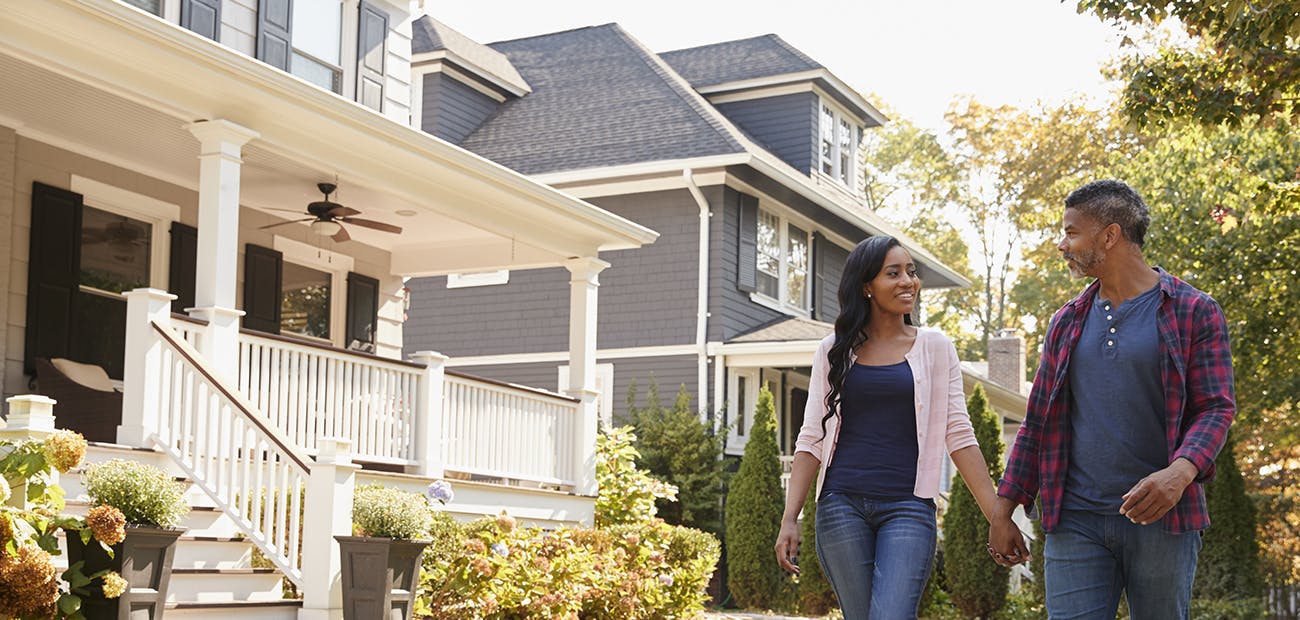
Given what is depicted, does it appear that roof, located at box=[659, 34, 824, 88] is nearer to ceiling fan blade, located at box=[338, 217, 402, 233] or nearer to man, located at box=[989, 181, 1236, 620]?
ceiling fan blade, located at box=[338, 217, 402, 233]

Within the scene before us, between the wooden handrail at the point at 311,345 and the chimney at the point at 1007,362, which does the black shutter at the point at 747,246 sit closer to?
the wooden handrail at the point at 311,345

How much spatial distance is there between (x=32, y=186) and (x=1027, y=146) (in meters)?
27.4

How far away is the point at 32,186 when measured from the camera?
11367 millimetres

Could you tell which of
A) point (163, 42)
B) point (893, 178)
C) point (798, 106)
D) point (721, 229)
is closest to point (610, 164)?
point (721, 229)

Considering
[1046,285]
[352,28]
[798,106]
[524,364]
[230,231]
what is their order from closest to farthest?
[230,231], [352,28], [524,364], [798,106], [1046,285]

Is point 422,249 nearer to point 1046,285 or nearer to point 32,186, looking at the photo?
point 32,186

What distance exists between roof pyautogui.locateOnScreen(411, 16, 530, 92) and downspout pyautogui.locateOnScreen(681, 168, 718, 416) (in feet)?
14.2

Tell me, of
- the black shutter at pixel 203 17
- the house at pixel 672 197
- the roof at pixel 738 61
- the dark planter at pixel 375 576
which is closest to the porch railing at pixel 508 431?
the black shutter at pixel 203 17

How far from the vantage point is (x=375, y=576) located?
8.63 m

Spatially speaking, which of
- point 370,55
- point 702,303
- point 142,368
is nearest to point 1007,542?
point 142,368

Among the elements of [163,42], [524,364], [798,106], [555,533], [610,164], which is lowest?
[555,533]

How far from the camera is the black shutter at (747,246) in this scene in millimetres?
21219

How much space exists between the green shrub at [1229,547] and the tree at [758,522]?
5.10 meters

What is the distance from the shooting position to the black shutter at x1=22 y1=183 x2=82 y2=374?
11.3 m
